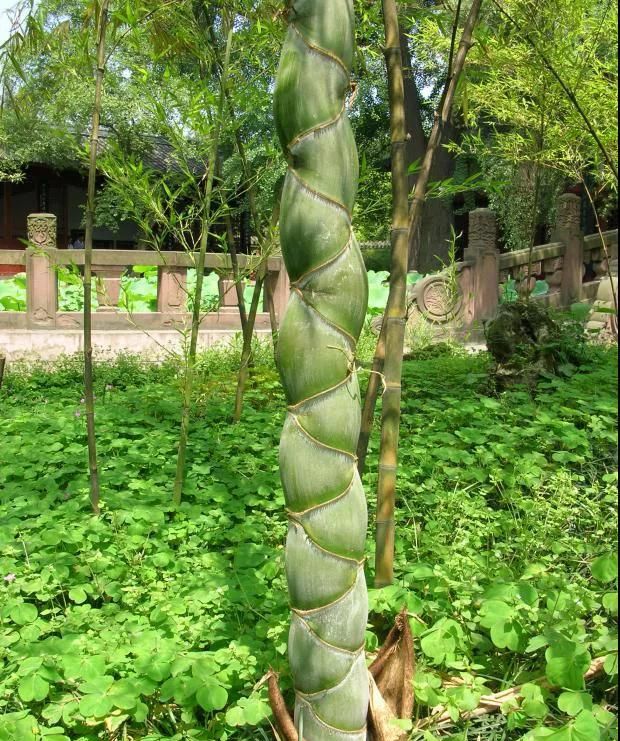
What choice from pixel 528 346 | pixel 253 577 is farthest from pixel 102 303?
pixel 253 577

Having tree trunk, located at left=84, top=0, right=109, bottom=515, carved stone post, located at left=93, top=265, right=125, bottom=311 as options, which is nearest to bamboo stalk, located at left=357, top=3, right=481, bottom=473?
tree trunk, located at left=84, top=0, right=109, bottom=515

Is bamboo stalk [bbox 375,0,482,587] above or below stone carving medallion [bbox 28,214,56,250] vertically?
below

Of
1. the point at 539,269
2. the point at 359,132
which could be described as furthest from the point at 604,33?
the point at 359,132

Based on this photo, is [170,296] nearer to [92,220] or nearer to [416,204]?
[92,220]

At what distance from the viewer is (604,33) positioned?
648cm

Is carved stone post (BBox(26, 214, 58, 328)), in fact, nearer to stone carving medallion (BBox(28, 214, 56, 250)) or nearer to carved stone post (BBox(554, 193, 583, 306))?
stone carving medallion (BBox(28, 214, 56, 250))

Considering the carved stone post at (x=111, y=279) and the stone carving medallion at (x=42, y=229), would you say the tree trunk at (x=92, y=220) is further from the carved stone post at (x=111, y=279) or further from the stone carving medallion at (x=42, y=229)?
the stone carving medallion at (x=42, y=229)

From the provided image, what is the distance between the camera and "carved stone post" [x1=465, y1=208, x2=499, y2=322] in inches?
412

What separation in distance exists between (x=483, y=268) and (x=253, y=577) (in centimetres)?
852

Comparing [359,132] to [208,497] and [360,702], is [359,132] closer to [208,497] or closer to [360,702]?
[208,497]

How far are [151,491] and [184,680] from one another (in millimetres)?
1659

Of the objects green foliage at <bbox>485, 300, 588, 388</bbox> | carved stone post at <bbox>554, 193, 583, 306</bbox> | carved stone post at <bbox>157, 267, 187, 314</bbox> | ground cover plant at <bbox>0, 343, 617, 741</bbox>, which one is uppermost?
carved stone post at <bbox>554, 193, 583, 306</bbox>

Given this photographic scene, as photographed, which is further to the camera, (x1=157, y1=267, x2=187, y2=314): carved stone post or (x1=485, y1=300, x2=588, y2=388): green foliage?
(x1=157, y1=267, x2=187, y2=314): carved stone post

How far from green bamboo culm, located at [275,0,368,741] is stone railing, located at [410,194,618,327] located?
8678mm
